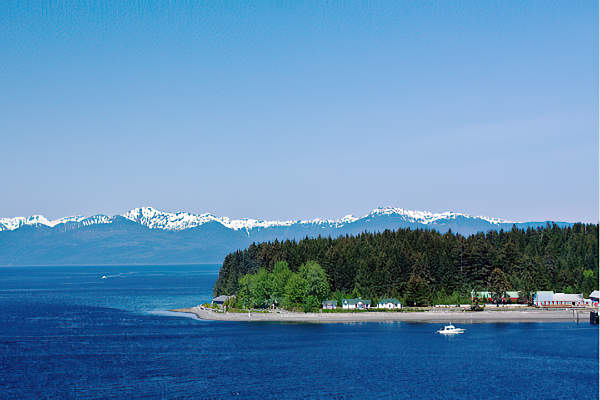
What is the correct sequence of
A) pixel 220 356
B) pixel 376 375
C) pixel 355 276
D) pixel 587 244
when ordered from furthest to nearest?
pixel 587 244, pixel 355 276, pixel 220 356, pixel 376 375

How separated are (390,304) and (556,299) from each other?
42.6 meters

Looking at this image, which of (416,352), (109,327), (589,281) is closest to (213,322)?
(109,327)

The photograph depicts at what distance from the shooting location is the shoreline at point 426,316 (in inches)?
5965

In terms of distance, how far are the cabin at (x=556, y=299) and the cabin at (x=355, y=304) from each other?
4283cm

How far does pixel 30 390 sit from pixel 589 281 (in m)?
142

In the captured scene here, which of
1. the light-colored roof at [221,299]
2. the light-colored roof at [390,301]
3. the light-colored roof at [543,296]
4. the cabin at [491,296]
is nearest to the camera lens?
the light-colored roof at [390,301]

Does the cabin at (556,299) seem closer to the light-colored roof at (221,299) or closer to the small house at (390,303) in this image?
the small house at (390,303)

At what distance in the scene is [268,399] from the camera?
77.4 metres

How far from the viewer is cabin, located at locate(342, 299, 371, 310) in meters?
165

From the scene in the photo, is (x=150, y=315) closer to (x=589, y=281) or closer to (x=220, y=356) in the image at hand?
(x=220, y=356)

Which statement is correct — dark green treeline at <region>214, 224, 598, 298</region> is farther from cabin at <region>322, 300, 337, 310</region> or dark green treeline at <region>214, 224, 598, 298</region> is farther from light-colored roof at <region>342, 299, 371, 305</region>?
cabin at <region>322, 300, 337, 310</region>

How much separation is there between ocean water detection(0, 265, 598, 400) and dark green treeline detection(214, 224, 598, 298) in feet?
89.4

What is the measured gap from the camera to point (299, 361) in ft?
329

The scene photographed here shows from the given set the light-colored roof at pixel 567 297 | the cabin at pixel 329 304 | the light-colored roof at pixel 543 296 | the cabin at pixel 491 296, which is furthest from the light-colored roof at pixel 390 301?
the light-colored roof at pixel 567 297
